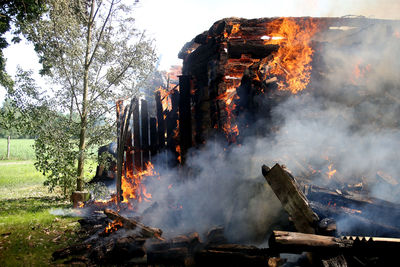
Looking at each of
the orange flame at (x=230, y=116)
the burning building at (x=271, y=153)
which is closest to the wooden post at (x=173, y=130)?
the burning building at (x=271, y=153)

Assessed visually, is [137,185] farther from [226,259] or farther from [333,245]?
[333,245]

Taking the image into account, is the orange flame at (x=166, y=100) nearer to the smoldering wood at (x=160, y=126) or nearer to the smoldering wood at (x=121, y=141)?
the smoldering wood at (x=160, y=126)

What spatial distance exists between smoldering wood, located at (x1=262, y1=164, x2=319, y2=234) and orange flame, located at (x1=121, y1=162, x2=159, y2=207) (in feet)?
15.3

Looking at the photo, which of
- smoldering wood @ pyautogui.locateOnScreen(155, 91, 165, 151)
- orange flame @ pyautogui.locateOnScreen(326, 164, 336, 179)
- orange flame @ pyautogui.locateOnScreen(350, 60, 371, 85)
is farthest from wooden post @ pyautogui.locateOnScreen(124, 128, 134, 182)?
orange flame @ pyautogui.locateOnScreen(350, 60, 371, 85)

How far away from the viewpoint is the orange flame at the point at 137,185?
8.29 metres

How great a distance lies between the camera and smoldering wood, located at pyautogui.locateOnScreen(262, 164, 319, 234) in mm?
3756

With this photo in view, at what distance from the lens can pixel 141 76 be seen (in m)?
12.9

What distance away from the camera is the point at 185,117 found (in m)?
6.86

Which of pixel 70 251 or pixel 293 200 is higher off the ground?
pixel 293 200

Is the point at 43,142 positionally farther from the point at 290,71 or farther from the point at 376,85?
the point at 376,85

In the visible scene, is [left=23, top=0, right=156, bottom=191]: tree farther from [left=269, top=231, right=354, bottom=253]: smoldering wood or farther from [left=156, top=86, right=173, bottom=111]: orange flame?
[left=269, top=231, right=354, bottom=253]: smoldering wood

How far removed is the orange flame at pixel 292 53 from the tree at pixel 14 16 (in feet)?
34.7

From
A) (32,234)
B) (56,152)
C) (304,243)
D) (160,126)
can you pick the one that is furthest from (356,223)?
(56,152)

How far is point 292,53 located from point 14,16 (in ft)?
47.8
